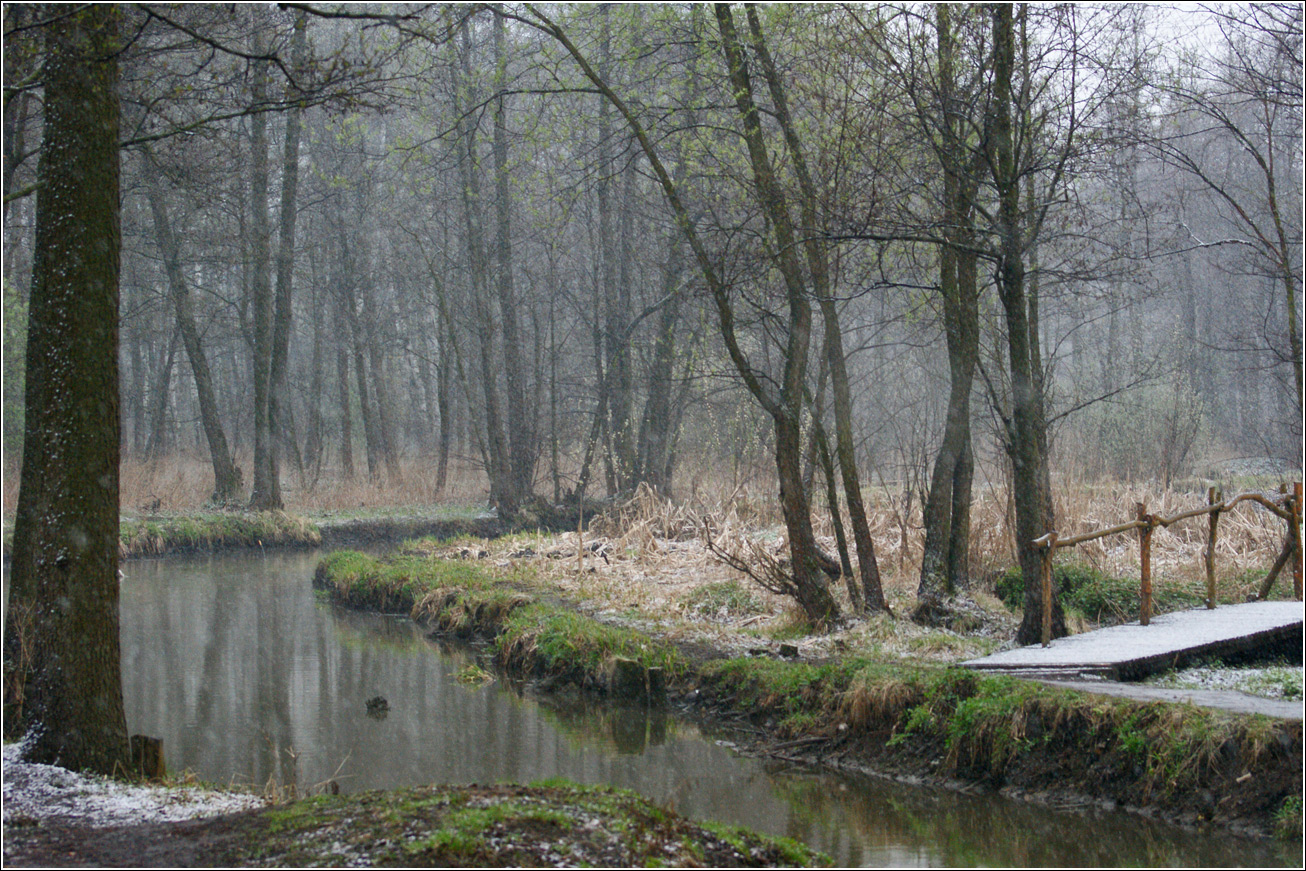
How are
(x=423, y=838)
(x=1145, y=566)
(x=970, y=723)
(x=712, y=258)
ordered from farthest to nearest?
1. (x=712, y=258)
2. (x=1145, y=566)
3. (x=970, y=723)
4. (x=423, y=838)

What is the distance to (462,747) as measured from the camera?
8117mm

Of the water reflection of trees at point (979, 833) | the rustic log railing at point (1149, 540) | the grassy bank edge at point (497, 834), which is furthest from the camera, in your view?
the rustic log railing at point (1149, 540)

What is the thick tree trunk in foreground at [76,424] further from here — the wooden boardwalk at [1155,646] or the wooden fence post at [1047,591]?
the wooden fence post at [1047,591]

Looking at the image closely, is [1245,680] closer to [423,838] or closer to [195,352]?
[423,838]

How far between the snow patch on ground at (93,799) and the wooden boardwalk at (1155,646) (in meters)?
4.77

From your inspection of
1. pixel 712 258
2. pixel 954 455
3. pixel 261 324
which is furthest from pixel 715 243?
pixel 261 324

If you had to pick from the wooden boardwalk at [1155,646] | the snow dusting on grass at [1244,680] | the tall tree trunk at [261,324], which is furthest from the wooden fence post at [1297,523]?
the tall tree trunk at [261,324]

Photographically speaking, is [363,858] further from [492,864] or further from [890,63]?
[890,63]

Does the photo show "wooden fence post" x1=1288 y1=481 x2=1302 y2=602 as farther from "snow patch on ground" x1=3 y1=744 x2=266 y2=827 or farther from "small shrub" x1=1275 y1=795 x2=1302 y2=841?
"snow patch on ground" x1=3 y1=744 x2=266 y2=827

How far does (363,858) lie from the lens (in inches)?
154

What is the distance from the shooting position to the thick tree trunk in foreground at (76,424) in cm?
548

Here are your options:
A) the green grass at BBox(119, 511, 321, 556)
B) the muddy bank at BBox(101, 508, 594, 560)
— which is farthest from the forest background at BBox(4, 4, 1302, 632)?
the green grass at BBox(119, 511, 321, 556)

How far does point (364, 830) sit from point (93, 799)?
1659mm

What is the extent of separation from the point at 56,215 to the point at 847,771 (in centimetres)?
554
